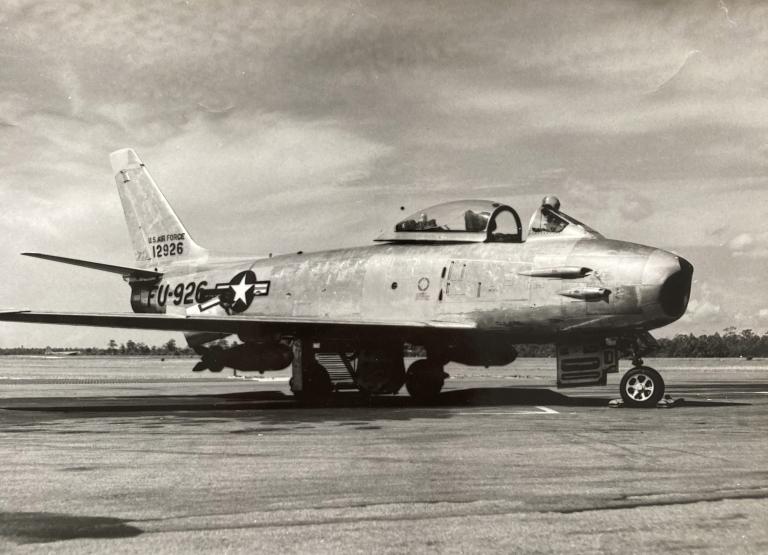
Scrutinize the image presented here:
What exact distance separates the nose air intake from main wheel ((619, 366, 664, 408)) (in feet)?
3.60

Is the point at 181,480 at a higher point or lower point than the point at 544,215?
lower

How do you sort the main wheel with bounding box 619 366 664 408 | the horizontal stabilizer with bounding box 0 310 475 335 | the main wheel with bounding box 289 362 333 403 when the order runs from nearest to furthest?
1. the main wheel with bounding box 619 366 664 408
2. the horizontal stabilizer with bounding box 0 310 475 335
3. the main wheel with bounding box 289 362 333 403

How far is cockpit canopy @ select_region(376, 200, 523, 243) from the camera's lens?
15289 mm

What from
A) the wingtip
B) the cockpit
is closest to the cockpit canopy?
the cockpit

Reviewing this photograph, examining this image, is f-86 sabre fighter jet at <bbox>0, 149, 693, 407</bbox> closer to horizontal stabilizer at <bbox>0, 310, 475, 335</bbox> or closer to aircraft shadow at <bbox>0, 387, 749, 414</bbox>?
horizontal stabilizer at <bbox>0, 310, 475, 335</bbox>

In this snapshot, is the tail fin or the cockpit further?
the tail fin

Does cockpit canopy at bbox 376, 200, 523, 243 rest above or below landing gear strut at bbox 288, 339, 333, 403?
above

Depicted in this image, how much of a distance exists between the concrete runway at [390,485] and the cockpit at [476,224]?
4.98 m

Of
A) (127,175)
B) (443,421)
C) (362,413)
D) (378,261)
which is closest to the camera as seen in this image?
(443,421)

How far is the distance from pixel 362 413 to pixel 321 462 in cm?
576

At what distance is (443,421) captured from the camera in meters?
10.4

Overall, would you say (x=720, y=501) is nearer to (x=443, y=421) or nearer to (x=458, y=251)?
(x=443, y=421)

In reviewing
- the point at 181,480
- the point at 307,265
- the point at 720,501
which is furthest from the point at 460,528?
the point at 307,265

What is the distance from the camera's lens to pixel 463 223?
613 inches
